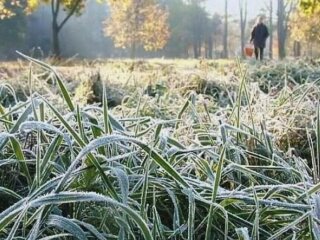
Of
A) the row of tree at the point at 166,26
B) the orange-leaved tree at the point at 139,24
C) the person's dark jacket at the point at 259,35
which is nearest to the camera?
the person's dark jacket at the point at 259,35

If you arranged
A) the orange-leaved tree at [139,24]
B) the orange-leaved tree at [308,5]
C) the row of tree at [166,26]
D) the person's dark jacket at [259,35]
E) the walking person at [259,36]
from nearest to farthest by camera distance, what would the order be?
the orange-leaved tree at [308,5]
the walking person at [259,36]
the person's dark jacket at [259,35]
the row of tree at [166,26]
the orange-leaved tree at [139,24]

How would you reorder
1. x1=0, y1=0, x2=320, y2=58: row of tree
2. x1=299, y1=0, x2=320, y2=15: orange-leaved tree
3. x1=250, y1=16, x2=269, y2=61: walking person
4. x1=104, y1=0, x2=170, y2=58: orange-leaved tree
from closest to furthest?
x1=299, y1=0, x2=320, y2=15: orange-leaved tree
x1=250, y1=16, x2=269, y2=61: walking person
x1=0, y1=0, x2=320, y2=58: row of tree
x1=104, y1=0, x2=170, y2=58: orange-leaved tree

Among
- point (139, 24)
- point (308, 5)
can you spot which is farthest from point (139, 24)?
point (308, 5)

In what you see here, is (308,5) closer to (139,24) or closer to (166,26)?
(139,24)

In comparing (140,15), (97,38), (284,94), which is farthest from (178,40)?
(284,94)

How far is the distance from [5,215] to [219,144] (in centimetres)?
50

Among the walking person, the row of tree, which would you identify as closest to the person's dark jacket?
the walking person

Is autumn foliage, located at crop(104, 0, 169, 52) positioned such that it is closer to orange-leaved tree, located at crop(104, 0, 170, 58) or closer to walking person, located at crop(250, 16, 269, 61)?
orange-leaved tree, located at crop(104, 0, 170, 58)

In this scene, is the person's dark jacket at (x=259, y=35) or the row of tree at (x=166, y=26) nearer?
the person's dark jacket at (x=259, y=35)

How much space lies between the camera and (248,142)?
3.94 feet

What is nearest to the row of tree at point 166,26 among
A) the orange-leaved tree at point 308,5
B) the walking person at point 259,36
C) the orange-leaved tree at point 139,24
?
the orange-leaved tree at point 139,24

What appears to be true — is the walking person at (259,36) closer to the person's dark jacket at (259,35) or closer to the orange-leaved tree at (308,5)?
the person's dark jacket at (259,35)

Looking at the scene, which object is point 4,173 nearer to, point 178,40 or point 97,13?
point 178,40

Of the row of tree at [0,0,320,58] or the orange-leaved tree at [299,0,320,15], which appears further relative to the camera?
the row of tree at [0,0,320,58]
